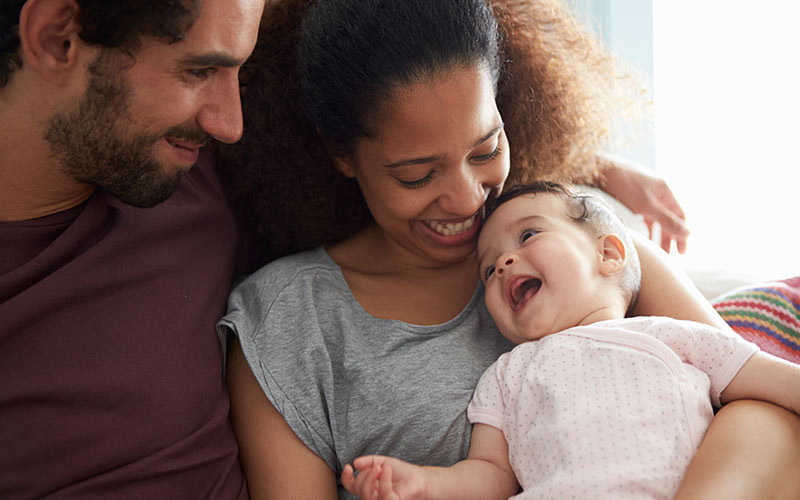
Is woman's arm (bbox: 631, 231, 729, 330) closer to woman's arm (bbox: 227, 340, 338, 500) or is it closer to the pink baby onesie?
the pink baby onesie

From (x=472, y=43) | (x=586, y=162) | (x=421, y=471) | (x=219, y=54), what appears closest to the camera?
(x=421, y=471)

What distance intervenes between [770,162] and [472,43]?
6.07ft

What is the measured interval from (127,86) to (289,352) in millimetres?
598

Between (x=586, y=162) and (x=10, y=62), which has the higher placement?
(x=10, y=62)

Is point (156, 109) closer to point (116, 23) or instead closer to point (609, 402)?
point (116, 23)

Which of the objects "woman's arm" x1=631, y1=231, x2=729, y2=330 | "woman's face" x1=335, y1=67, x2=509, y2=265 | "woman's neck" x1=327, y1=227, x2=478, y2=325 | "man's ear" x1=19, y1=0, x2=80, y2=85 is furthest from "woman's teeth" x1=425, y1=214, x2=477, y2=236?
"man's ear" x1=19, y1=0, x2=80, y2=85

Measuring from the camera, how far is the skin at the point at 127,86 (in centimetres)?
139

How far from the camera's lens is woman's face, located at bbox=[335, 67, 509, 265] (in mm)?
1531

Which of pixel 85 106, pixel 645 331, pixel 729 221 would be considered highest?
pixel 85 106

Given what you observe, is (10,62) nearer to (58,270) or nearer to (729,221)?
(58,270)

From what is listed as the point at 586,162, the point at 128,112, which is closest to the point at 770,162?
the point at 586,162

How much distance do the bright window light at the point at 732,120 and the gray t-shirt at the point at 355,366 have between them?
5.05 feet

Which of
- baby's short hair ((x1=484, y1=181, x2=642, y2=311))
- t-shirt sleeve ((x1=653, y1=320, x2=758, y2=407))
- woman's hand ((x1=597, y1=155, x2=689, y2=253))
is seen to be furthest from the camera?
woman's hand ((x1=597, y1=155, x2=689, y2=253))

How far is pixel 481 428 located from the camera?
1.52m
